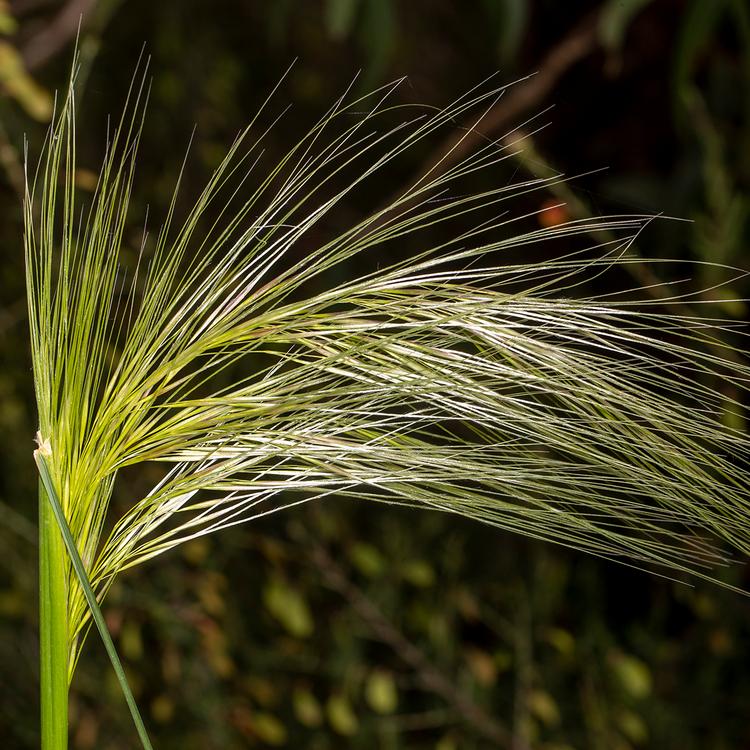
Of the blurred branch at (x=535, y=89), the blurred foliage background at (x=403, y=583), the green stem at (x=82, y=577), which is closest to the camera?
the green stem at (x=82, y=577)

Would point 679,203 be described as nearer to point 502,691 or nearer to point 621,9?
point 621,9

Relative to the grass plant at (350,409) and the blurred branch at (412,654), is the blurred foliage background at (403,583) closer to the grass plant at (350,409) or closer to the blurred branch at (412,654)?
the blurred branch at (412,654)

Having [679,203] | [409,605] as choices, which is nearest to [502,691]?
[409,605]

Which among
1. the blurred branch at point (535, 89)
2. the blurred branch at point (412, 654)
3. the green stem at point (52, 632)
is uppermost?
the blurred branch at point (535, 89)

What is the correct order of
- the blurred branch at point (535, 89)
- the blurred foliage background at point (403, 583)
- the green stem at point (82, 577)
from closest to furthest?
the green stem at point (82, 577) < the blurred branch at point (535, 89) < the blurred foliage background at point (403, 583)

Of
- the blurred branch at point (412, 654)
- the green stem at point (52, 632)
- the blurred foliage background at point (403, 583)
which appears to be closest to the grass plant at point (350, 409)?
the green stem at point (52, 632)

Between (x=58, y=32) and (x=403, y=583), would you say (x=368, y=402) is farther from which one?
(x=403, y=583)
